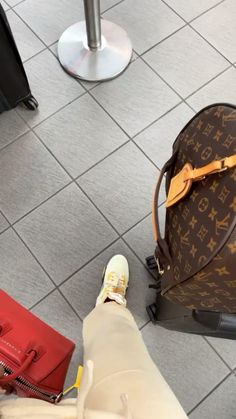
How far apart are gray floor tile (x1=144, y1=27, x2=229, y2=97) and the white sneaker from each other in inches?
29.3

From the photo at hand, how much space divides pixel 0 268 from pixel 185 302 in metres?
0.79

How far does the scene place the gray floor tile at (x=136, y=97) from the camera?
173 centimetres

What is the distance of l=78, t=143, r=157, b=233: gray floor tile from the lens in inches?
62.8

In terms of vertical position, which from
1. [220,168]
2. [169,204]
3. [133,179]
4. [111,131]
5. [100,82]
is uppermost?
[220,168]

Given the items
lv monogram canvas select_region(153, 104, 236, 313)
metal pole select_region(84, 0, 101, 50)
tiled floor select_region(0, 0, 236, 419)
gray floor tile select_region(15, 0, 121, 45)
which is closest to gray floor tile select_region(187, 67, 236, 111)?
tiled floor select_region(0, 0, 236, 419)

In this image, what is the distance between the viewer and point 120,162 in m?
1.67

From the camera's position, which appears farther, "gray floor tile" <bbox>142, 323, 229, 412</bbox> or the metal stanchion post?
the metal stanchion post

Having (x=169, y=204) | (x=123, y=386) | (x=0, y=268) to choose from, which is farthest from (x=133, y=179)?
(x=123, y=386)

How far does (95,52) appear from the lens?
1.81 m

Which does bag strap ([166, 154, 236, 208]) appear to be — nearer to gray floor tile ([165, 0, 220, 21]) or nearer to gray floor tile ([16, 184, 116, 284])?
gray floor tile ([16, 184, 116, 284])

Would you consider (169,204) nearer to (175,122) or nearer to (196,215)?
(196,215)

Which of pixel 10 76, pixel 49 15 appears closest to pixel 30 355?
pixel 10 76

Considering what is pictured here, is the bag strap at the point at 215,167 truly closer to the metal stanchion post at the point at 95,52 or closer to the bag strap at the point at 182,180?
the bag strap at the point at 182,180

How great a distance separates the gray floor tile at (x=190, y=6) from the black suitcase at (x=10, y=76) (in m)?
0.76
